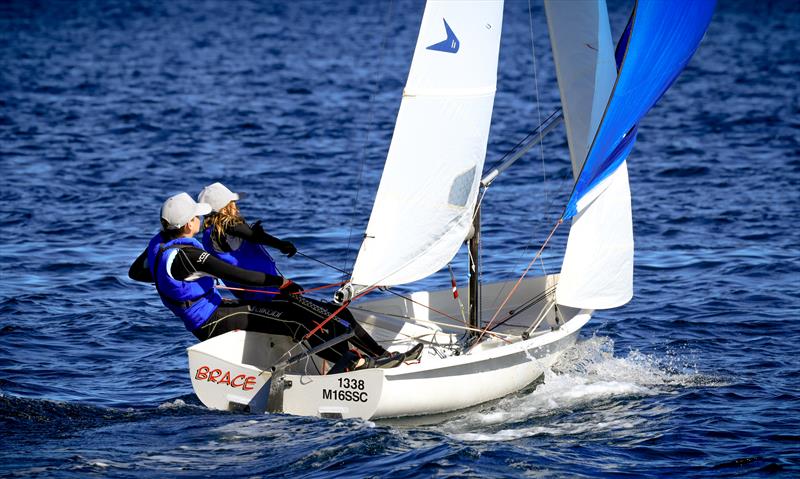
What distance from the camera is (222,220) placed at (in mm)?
8742

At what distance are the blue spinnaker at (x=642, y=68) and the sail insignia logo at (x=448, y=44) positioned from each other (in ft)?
4.66

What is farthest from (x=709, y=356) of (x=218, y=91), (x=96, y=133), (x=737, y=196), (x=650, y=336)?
(x=218, y=91)

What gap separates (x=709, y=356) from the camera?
33.9 feet

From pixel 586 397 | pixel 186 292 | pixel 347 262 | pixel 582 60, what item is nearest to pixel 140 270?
pixel 186 292

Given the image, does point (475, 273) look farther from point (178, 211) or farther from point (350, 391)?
point (178, 211)

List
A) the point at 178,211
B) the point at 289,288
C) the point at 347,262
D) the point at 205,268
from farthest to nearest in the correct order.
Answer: the point at 347,262, the point at 289,288, the point at 178,211, the point at 205,268

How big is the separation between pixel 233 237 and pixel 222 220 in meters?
0.18

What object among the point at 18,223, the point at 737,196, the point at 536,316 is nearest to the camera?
the point at 536,316

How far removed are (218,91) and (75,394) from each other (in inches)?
759

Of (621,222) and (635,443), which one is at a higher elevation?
(621,222)

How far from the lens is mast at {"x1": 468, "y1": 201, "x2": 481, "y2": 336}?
9.48 m

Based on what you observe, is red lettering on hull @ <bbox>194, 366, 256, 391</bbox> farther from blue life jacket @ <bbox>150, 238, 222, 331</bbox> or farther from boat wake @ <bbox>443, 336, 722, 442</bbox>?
boat wake @ <bbox>443, 336, 722, 442</bbox>

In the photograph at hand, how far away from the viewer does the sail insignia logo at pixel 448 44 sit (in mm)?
8750

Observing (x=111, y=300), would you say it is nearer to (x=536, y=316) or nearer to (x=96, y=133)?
(x=536, y=316)
